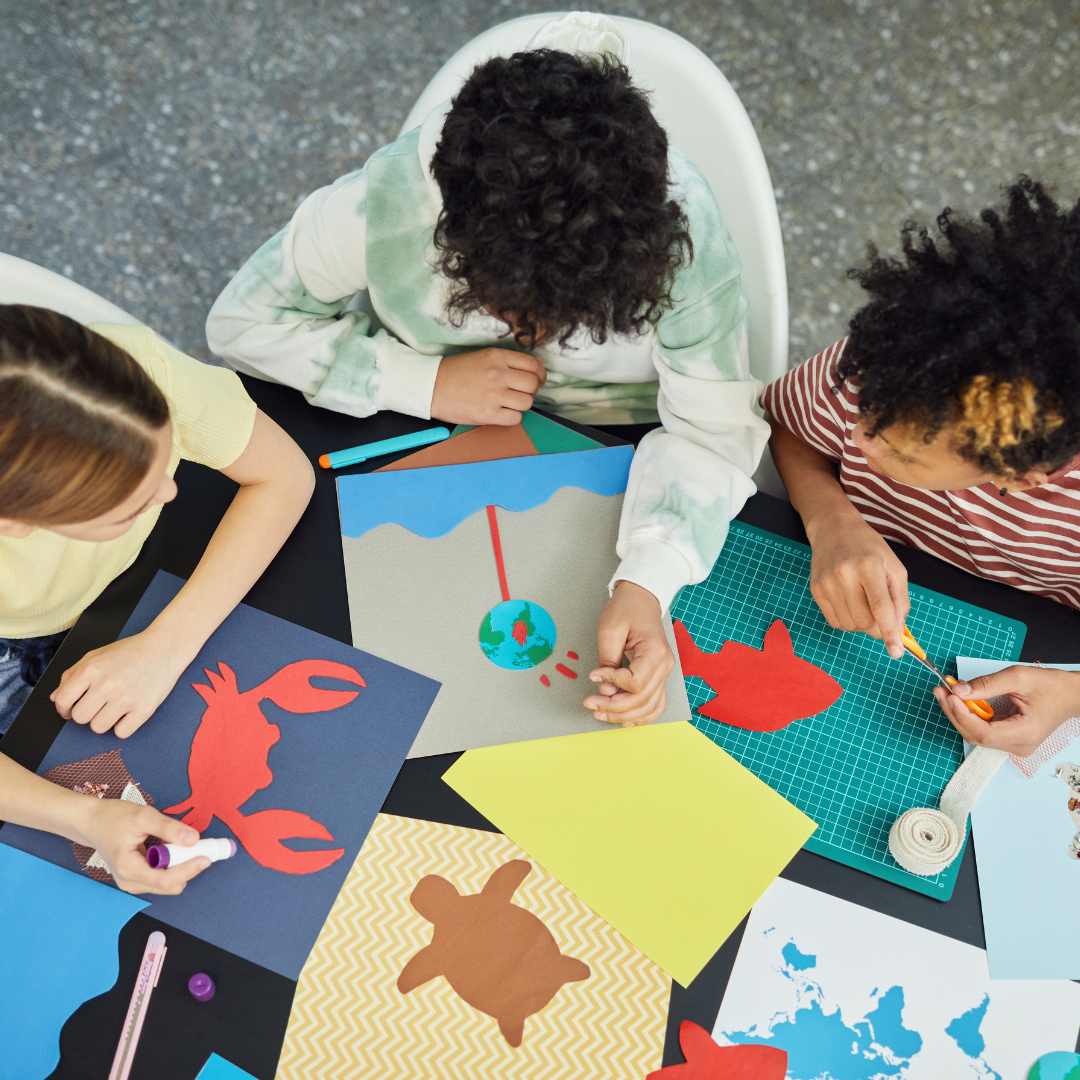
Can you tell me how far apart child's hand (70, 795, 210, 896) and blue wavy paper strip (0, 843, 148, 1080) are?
0.09 feet

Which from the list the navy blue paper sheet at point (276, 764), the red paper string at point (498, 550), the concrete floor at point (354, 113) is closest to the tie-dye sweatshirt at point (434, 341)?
the red paper string at point (498, 550)

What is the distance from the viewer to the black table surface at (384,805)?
67 cm

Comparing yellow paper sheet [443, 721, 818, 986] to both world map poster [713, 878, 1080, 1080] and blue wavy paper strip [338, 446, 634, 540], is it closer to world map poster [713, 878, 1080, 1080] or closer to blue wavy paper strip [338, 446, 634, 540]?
world map poster [713, 878, 1080, 1080]

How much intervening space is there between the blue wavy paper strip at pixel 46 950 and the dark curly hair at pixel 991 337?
2.37 feet

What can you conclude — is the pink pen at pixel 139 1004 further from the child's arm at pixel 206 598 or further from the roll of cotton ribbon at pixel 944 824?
the roll of cotton ribbon at pixel 944 824

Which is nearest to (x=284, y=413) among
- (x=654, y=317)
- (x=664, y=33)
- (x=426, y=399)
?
(x=426, y=399)

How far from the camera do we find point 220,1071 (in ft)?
2.18

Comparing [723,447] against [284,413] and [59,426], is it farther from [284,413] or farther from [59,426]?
[59,426]

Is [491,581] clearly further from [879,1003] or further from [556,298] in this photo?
[879,1003]

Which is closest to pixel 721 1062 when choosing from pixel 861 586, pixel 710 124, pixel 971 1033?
pixel 971 1033

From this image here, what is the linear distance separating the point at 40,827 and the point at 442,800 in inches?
12.7

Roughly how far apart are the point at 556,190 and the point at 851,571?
1.36 feet

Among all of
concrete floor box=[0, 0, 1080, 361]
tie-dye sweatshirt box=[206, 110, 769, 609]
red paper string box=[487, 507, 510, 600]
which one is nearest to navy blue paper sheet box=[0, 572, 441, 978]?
red paper string box=[487, 507, 510, 600]

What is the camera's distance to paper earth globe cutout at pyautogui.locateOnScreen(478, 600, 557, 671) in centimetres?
79
